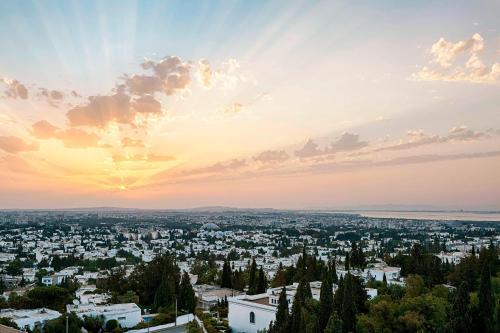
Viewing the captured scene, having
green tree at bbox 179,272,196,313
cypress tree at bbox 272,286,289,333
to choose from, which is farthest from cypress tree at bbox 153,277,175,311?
cypress tree at bbox 272,286,289,333

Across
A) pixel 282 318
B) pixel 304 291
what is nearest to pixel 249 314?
pixel 304 291

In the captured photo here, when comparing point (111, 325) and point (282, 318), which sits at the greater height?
point (282, 318)

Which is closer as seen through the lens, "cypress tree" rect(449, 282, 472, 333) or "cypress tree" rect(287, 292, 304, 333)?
"cypress tree" rect(449, 282, 472, 333)

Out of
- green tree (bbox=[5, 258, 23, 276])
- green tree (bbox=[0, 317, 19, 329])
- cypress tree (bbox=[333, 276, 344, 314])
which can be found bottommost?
green tree (bbox=[5, 258, 23, 276])

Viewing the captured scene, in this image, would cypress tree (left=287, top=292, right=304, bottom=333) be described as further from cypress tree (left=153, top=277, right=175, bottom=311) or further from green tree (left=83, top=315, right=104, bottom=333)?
cypress tree (left=153, top=277, right=175, bottom=311)

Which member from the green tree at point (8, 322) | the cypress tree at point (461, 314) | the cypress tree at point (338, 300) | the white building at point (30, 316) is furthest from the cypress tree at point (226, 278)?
the cypress tree at point (461, 314)

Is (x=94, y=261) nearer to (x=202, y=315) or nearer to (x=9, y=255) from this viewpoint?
(x=9, y=255)

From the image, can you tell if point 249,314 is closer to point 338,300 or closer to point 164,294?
point 338,300
